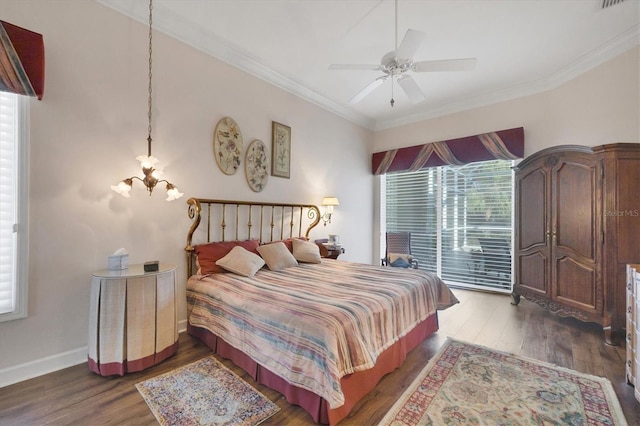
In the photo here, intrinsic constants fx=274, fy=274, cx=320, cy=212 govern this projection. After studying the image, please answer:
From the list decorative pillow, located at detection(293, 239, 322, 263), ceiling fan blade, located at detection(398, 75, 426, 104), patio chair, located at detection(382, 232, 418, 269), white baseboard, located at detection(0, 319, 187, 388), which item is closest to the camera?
white baseboard, located at detection(0, 319, 187, 388)

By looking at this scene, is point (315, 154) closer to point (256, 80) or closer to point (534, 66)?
point (256, 80)

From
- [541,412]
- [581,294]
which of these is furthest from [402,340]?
[581,294]

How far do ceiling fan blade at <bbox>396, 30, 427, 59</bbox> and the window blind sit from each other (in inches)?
112

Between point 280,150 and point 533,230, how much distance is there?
3397 millimetres

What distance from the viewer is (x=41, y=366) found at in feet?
6.62

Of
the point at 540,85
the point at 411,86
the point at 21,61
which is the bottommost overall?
the point at 21,61

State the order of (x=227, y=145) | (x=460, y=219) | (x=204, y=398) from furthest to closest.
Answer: (x=460, y=219)
(x=227, y=145)
(x=204, y=398)

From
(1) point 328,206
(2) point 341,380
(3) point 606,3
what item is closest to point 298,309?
A: (2) point 341,380

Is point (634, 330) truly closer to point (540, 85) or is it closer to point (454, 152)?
point (454, 152)

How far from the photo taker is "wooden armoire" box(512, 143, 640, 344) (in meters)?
2.66

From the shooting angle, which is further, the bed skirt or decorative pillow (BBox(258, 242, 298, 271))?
decorative pillow (BBox(258, 242, 298, 271))

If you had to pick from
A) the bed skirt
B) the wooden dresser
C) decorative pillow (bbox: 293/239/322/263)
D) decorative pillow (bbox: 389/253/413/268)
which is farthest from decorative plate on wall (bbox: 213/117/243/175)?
the wooden dresser

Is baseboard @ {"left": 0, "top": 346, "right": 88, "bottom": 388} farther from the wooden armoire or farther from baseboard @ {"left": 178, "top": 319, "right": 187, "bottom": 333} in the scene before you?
the wooden armoire

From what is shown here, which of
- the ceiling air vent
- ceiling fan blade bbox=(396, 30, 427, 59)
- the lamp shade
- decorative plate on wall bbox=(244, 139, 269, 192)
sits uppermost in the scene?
the ceiling air vent
